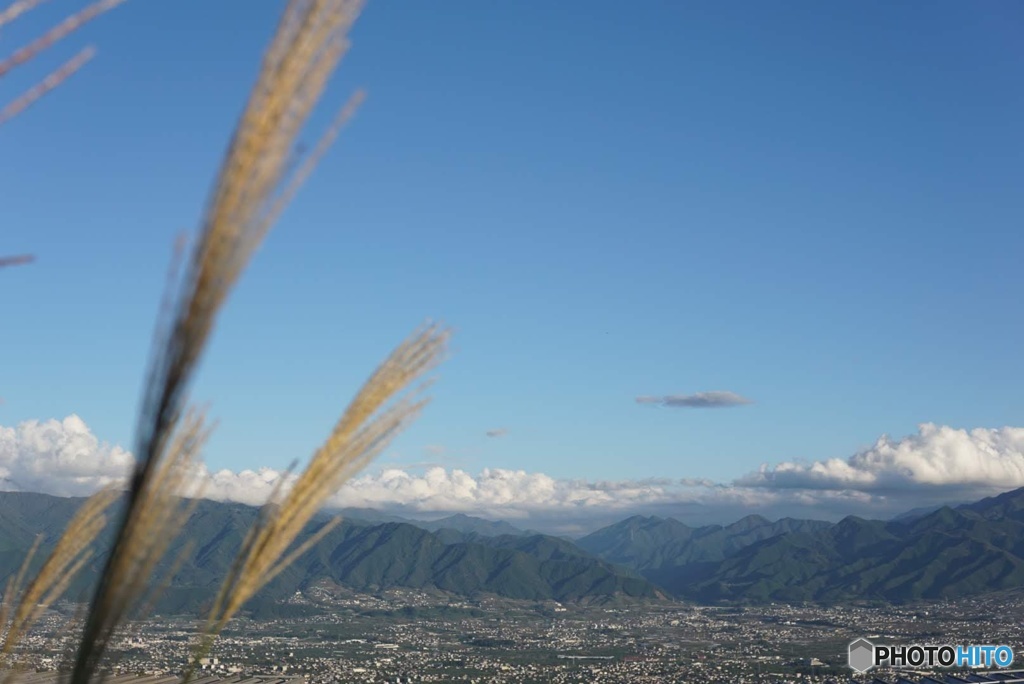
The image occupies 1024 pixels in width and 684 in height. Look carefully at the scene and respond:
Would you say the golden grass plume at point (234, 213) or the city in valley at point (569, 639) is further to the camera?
the city in valley at point (569, 639)

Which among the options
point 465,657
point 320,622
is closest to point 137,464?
point 465,657

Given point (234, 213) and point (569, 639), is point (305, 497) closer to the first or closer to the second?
point (234, 213)

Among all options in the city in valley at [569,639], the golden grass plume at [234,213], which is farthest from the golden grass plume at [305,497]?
the city in valley at [569,639]

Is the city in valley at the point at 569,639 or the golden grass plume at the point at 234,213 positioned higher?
the golden grass plume at the point at 234,213

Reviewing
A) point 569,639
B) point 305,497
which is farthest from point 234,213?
point 569,639

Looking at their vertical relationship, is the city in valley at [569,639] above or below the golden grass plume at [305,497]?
below

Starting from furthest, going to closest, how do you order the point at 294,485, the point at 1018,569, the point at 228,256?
the point at 1018,569 < the point at 294,485 < the point at 228,256

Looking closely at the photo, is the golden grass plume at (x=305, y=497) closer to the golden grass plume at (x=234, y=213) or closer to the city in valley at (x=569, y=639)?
the golden grass plume at (x=234, y=213)

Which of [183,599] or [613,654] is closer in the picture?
[613,654]

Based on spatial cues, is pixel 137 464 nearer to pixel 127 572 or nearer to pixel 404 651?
pixel 127 572
